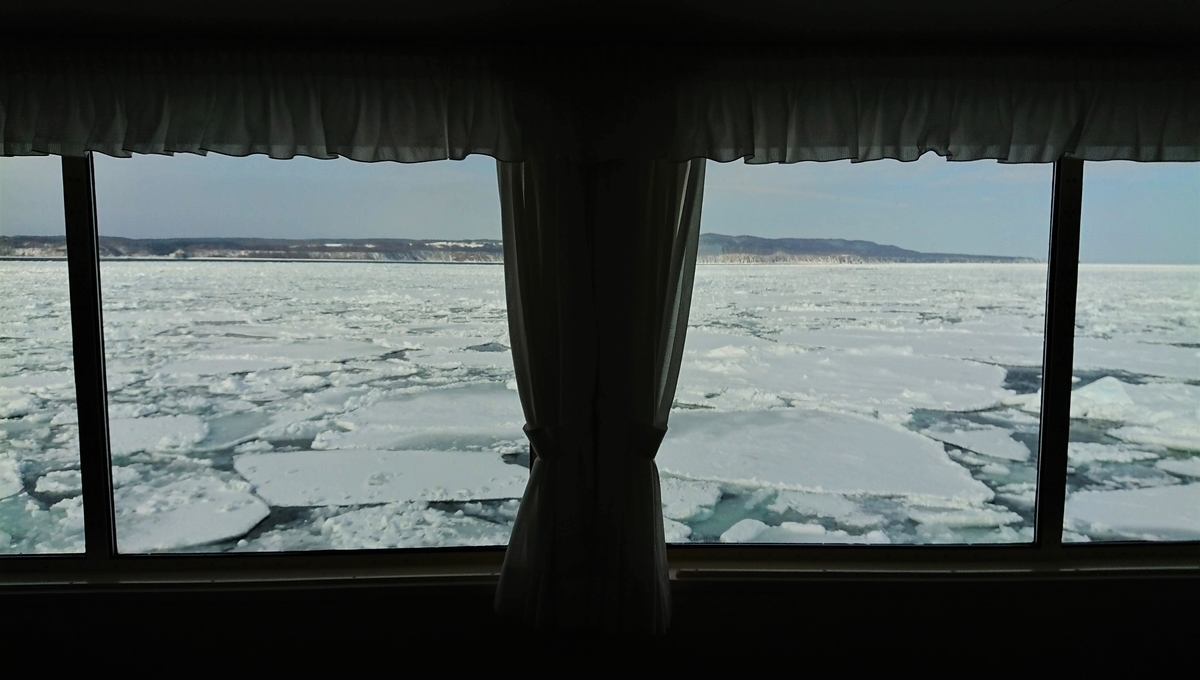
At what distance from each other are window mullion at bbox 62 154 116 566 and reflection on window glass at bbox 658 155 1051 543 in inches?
60.4

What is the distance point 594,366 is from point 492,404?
0.39 metres

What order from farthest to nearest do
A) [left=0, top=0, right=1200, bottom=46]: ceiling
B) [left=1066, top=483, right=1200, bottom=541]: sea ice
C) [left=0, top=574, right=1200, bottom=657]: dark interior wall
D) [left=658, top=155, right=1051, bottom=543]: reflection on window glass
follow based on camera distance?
1. [left=1066, top=483, right=1200, bottom=541]: sea ice
2. [left=658, top=155, right=1051, bottom=543]: reflection on window glass
3. [left=0, top=574, right=1200, bottom=657]: dark interior wall
4. [left=0, top=0, right=1200, bottom=46]: ceiling

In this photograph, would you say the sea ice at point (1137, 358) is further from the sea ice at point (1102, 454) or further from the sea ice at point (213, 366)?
the sea ice at point (213, 366)

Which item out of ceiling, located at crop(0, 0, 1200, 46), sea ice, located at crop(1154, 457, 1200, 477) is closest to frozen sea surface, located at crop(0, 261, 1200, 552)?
sea ice, located at crop(1154, 457, 1200, 477)

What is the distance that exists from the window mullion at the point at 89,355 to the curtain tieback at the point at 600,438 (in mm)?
1197

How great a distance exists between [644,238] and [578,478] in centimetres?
62

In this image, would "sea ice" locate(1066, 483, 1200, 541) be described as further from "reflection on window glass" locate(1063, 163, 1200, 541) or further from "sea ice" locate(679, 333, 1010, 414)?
"sea ice" locate(679, 333, 1010, 414)

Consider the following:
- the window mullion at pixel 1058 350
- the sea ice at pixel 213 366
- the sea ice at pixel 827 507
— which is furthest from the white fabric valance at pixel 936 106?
the sea ice at pixel 213 366

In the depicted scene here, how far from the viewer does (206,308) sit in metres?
1.71

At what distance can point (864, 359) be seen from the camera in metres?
1.76

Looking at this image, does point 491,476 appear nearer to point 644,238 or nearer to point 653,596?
point 653,596

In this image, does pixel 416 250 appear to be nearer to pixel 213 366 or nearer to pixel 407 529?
pixel 213 366

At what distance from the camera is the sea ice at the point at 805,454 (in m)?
1.79

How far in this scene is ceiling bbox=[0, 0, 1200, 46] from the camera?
1.30 meters
